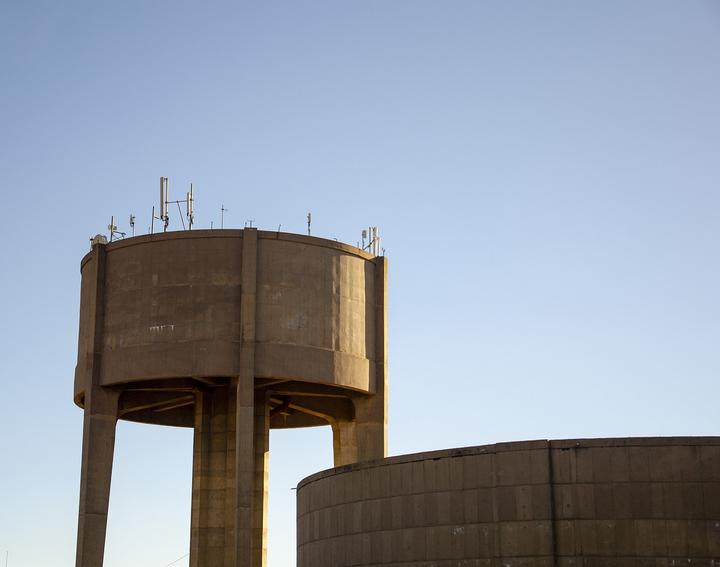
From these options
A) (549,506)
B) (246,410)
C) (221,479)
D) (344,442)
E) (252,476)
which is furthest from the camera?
(344,442)

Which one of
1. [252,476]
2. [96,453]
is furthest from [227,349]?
[96,453]

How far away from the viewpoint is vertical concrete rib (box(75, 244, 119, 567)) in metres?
52.4

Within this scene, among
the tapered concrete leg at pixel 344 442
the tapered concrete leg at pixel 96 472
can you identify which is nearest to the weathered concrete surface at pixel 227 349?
the tapered concrete leg at pixel 96 472

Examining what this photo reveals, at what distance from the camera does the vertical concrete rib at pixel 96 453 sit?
52.4 meters

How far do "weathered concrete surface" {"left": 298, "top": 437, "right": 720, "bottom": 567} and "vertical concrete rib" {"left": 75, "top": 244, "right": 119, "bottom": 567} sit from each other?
1395 centimetres

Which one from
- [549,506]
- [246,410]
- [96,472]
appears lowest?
[549,506]

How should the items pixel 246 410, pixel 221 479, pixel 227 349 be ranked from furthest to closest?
1. pixel 221 479
2. pixel 227 349
3. pixel 246 410

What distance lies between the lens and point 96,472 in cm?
5309

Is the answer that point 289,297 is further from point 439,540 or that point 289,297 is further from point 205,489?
point 439,540

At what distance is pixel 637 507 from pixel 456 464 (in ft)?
18.4

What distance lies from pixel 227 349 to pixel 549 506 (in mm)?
16708

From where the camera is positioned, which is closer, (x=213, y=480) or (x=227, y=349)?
(x=227, y=349)

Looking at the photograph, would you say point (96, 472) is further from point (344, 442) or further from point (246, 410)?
point (344, 442)

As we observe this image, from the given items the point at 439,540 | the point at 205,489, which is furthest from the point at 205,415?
the point at 439,540
